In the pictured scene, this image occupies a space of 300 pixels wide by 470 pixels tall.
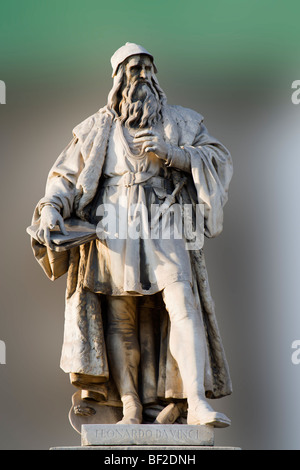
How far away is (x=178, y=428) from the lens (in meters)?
5.64

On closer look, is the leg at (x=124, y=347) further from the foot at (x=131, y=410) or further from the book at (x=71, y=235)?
the book at (x=71, y=235)

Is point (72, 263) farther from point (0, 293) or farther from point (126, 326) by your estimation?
point (0, 293)

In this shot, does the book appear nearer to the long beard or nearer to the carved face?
the long beard

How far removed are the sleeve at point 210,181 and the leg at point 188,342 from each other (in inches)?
15.7

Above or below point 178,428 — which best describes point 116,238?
above

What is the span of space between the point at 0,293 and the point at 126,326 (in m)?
1.28

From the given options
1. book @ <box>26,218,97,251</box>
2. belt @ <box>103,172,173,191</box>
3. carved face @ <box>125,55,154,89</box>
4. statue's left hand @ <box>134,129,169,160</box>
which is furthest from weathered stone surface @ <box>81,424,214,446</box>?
carved face @ <box>125,55,154,89</box>

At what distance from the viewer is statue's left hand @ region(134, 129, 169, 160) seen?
6121 mm

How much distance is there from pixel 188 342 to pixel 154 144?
38.8 inches

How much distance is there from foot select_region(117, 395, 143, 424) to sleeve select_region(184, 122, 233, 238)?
0.88m

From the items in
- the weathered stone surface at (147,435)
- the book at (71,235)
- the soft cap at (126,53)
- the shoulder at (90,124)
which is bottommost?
the weathered stone surface at (147,435)

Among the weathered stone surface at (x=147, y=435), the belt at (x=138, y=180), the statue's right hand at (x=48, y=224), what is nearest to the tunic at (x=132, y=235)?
the belt at (x=138, y=180)

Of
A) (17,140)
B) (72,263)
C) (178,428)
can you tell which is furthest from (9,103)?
(178,428)

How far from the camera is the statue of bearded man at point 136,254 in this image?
19.7 feet
